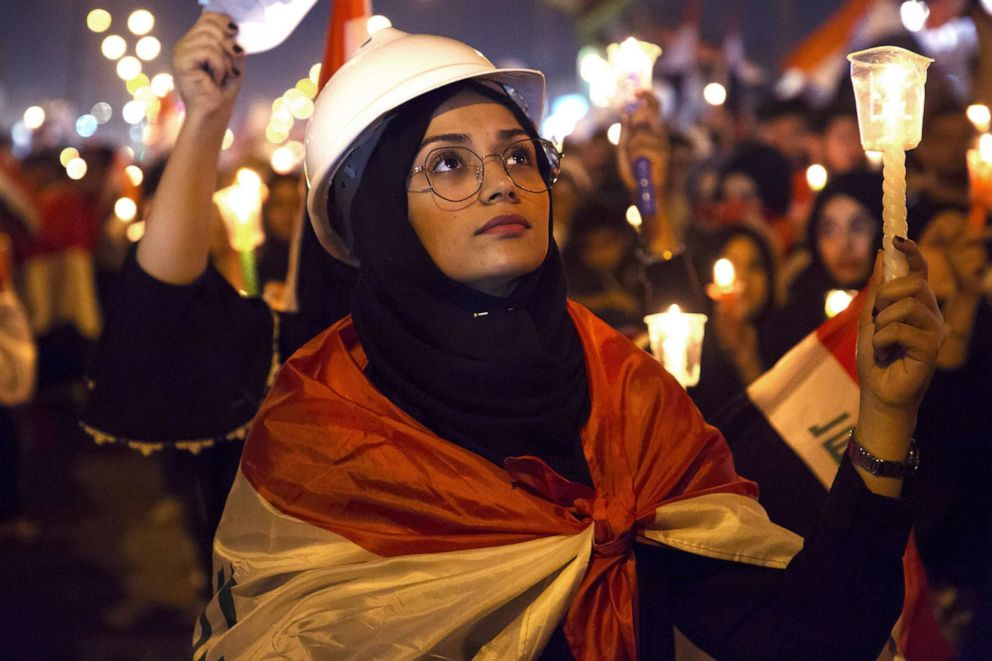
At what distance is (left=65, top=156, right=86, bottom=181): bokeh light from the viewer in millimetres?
11188

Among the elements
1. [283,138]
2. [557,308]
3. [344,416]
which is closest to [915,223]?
[557,308]

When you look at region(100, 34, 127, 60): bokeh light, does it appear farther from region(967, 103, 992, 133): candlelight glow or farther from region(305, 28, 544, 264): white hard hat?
region(305, 28, 544, 264): white hard hat

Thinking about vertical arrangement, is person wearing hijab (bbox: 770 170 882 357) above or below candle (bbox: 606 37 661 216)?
below

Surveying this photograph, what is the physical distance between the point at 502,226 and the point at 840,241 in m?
3.98

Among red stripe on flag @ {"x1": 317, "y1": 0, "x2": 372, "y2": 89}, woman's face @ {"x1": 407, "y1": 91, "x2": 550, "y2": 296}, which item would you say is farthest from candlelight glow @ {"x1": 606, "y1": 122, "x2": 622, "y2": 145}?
woman's face @ {"x1": 407, "y1": 91, "x2": 550, "y2": 296}

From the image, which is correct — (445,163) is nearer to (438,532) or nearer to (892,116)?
(438,532)

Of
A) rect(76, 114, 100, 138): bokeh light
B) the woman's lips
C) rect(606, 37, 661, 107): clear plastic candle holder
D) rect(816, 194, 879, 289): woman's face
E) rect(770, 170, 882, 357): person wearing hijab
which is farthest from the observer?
rect(76, 114, 100, 138): bokeh light

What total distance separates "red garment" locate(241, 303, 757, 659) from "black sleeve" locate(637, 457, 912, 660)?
0.13m

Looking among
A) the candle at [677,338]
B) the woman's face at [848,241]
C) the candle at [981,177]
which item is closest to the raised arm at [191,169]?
the candle at [677,338]

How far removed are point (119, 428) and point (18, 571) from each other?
17.6 ft

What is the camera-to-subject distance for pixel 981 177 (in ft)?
15.5

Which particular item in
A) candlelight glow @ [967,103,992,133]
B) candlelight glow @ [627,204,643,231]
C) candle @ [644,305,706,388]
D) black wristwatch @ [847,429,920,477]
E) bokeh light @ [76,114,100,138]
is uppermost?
candlelight glow @ [967,103,992,133]

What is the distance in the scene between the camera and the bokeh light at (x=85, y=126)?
19458mm

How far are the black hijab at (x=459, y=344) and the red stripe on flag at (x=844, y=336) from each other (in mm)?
875
